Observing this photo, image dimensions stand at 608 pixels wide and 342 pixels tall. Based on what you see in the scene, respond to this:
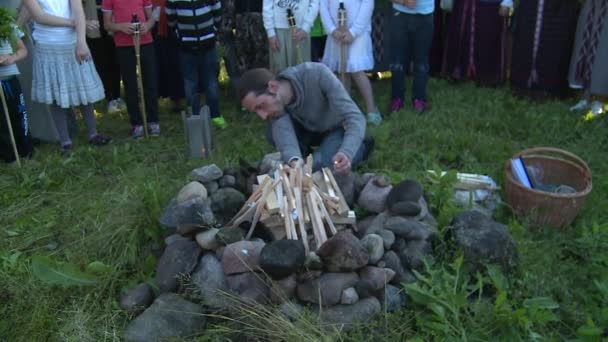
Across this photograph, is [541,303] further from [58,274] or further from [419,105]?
[419,105]

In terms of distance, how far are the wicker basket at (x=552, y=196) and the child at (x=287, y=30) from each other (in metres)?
2.58

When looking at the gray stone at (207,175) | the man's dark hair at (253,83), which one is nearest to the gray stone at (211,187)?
the gray stone at (207,175)

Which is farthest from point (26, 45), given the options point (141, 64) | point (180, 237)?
point (180, 237)

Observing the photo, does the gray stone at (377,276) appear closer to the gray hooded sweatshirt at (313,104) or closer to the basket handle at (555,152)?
the gray hooded sweatshirt at (313,104)

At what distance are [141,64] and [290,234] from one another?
312 cm

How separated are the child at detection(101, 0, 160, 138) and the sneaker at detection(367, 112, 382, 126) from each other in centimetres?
213

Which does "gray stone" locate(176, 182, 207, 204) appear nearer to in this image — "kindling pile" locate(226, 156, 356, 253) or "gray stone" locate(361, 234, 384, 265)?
"kindling pile" locate(226, 156, 356, 253)

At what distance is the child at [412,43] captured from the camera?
17.7 feet

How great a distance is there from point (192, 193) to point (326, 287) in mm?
1163

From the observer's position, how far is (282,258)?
2799 millimetres

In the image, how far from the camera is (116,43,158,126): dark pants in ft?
17.6

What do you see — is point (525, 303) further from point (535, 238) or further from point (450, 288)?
point (535, 238)

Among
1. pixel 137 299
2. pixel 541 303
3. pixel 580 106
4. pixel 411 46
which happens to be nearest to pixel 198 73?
pixel 411 46

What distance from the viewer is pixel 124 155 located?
16.8ft
